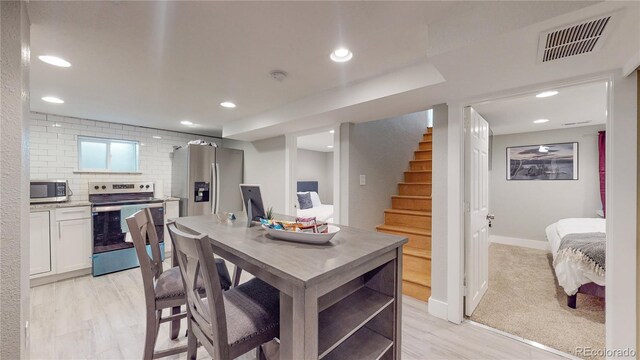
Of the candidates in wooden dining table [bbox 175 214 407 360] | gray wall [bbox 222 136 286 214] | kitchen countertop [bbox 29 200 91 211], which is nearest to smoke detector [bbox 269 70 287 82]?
wooden dining table [bbox 175 214 407 360]

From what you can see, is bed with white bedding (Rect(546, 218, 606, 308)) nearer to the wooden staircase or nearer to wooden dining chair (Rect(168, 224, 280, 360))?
the wooden staircase

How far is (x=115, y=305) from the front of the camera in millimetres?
2512

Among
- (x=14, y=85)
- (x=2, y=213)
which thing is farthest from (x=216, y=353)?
(x=14, y=85)

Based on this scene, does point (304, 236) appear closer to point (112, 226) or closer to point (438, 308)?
point (438, 308)

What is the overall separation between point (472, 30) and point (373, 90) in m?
0.91

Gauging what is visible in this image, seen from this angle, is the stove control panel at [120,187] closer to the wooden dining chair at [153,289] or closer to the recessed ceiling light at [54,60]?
the recessed ceiling light at [54,60]

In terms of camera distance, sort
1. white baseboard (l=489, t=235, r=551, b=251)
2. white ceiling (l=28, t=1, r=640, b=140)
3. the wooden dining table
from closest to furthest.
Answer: the wooden dining table, white ceiling (l=28, t=1, r=640, b=140), white baseboard (l=489, t=235, r=551, b=251)

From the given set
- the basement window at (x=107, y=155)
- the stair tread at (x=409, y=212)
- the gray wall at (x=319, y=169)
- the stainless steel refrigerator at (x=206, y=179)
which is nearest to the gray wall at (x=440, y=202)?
the stair tread at (x=409, y=212)

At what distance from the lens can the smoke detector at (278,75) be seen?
2.05m

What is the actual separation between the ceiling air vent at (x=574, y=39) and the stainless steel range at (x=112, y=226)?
4.37 metres

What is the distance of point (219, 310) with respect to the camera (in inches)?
38.8

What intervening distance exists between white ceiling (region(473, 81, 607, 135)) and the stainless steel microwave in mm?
4833

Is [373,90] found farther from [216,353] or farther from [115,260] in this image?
[115,260]

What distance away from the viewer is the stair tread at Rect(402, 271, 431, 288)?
8.55ft
